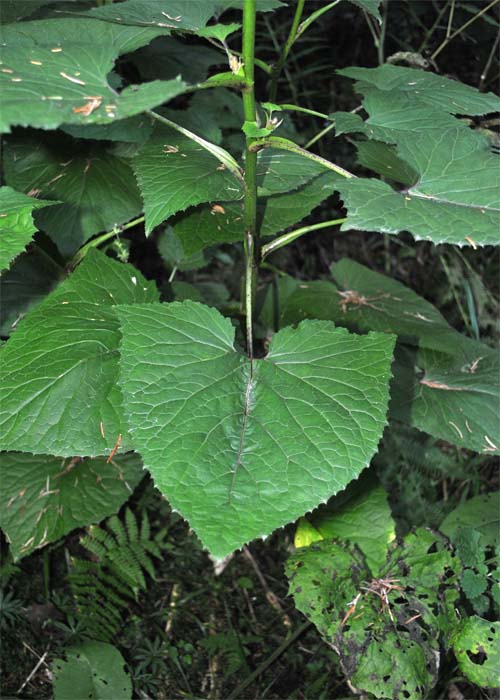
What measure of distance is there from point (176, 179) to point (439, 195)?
1.76 ft

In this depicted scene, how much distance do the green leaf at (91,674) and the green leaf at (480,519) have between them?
3.07ft

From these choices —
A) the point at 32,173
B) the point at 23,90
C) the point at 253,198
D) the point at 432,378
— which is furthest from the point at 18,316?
the point at 432,378

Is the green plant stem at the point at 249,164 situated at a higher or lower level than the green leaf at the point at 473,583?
higher

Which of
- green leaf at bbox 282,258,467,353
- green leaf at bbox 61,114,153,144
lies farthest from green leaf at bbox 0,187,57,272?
green leaf at bbox 282,258,467,353

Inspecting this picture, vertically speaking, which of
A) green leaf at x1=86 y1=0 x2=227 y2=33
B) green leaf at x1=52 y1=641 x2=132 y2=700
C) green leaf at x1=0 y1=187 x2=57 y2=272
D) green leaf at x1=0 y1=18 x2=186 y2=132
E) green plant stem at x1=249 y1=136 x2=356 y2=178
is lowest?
green leaf at x1=52 y1=641 x2=132 y2=700

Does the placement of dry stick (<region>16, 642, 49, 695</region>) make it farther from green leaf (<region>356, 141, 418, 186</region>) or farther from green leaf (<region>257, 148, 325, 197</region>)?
green leaf (<region>356, 141, 418, 186</region>)

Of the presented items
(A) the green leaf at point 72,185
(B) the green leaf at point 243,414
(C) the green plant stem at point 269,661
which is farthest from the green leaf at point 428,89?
(C) the green plant stem at point 269,661

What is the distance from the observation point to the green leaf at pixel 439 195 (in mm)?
1080

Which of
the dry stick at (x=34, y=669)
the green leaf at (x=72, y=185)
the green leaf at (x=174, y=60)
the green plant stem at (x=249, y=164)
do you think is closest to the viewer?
the green plant stem at (x=249, y=164)

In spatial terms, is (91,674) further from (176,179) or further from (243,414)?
(176,179)

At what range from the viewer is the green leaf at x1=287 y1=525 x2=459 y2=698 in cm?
148

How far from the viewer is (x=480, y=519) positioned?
6.34 ft

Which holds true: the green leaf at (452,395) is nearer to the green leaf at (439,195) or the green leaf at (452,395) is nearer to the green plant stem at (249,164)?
the green plant stem at (249,164)

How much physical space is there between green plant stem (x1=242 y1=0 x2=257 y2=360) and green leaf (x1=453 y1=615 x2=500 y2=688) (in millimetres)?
789
